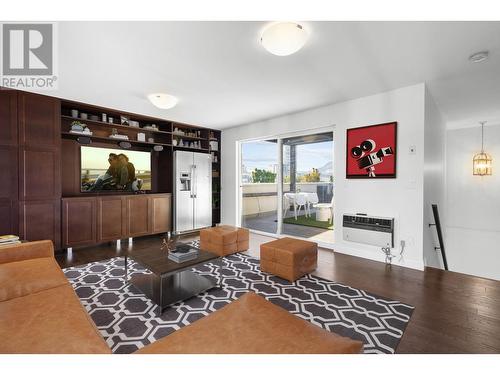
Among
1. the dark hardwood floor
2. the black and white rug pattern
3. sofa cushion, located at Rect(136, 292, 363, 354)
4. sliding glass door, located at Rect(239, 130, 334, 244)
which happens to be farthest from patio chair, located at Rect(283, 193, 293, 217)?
sofa cushion, located at Rect(136, 292, 363, 354)

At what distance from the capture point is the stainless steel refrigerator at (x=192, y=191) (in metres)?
5.15

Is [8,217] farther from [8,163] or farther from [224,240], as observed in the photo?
[224,240]

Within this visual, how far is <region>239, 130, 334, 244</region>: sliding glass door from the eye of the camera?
14.8 ft

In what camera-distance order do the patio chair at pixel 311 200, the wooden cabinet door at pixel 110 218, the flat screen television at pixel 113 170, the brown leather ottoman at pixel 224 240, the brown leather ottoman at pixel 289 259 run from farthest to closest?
the patio chair at pixel 311 200, the flat screen television at pixel 113 170, the wooden cabinet door at pixel 110 218, the brown leather ottoman at pixel 224 240, the brown leather ottoman at pixel 289 259

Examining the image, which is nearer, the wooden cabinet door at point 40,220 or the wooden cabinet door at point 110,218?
the wooden cabinet door at point 40,220

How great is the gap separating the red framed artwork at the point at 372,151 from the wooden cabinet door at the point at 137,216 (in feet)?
12.4

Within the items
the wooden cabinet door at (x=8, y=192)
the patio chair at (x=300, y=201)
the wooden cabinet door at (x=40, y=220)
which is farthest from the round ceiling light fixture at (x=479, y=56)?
the wooden cabinet door at (x=8, y=192)

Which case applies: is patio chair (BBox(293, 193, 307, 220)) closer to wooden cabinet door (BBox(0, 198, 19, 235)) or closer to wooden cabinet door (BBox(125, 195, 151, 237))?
wooden cabinet door (BBox(125, 195, 151, 237))

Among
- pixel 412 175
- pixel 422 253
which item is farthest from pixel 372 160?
pixel 422 253

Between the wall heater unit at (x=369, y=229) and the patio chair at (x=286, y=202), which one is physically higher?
the patio chair at (x=286, y=202)

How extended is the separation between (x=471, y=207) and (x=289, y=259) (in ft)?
18.0

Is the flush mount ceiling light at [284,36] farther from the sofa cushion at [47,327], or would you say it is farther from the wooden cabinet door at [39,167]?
the wooden cabinet door at [39,167]
